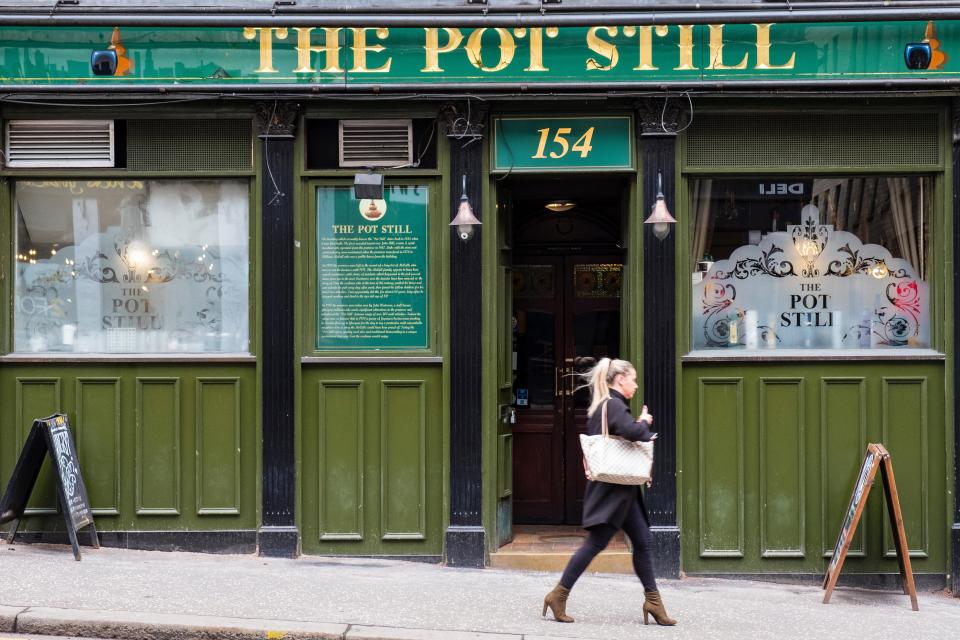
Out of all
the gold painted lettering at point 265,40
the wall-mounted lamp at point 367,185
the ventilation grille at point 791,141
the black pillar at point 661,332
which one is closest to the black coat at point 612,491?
the black pillar at point 661,332

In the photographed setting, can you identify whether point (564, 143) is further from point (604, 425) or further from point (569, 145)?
point (604, 425)

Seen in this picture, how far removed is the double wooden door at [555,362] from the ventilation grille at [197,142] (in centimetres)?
307

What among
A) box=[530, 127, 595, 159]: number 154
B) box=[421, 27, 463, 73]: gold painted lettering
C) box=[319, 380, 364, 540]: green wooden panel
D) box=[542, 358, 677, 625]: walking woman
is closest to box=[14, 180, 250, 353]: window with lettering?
box=[319, 380, 364, 540]: green wooden panel

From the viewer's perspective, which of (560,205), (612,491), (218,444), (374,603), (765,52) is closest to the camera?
(612,491)

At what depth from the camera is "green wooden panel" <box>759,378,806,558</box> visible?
9.18m

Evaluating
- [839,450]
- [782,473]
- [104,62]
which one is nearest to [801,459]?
[782,473]

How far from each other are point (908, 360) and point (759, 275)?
57.6 inches

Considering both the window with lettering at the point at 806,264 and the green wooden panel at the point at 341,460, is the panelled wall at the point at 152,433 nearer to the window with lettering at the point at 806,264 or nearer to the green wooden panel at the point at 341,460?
the green wooden panel at the point at 341,460

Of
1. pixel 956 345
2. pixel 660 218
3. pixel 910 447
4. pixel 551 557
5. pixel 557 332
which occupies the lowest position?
pixel 551 557

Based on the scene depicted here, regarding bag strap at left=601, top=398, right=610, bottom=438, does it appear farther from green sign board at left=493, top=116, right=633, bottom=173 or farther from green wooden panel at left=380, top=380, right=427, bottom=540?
green sign board at left=493, top=116, right=633, bottom=173

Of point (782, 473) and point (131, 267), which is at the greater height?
point (131, 267)

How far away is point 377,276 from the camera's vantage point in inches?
367

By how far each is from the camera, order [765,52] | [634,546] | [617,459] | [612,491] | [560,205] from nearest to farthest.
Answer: [617,459] → [612,491] → [634,546] → [765,52] → [560,205]

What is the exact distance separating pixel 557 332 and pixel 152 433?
13.4 ft
